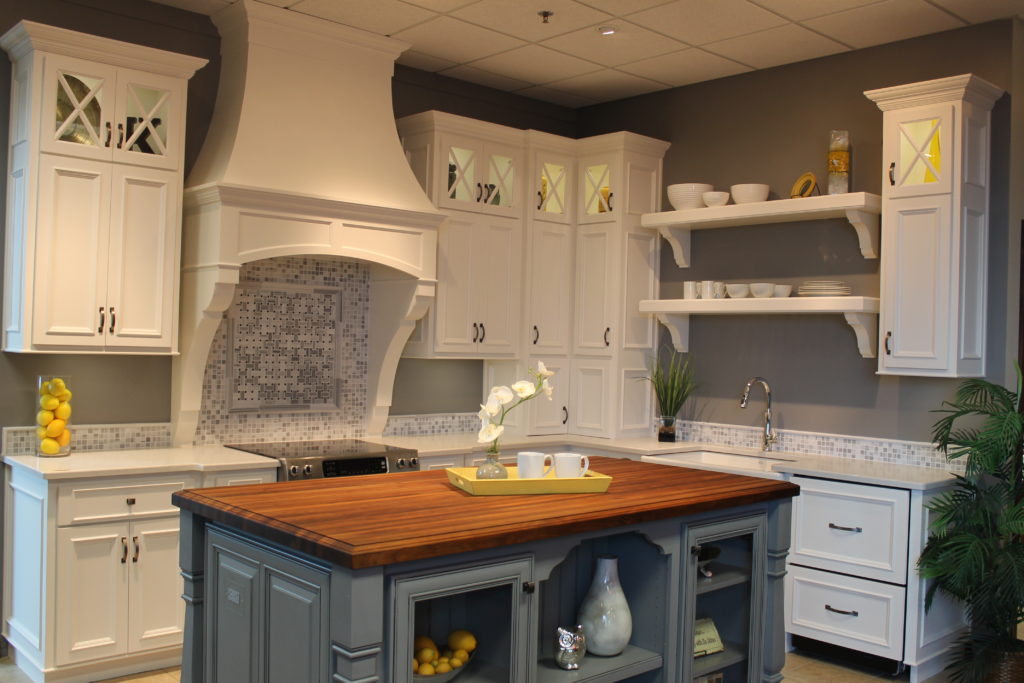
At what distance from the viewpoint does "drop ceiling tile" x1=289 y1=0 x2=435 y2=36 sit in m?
4.52

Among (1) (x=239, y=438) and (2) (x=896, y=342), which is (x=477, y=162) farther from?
(2) (x=896, y=342)

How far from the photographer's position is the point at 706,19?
4633mm

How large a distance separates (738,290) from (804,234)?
476 mm

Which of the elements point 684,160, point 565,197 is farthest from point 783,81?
point 565,197

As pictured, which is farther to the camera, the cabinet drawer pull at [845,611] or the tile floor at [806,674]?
the cabinet drawer pull at [845,611]

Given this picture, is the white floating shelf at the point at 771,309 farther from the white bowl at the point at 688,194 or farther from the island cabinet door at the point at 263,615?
the island cabinet door at the point at 263,615

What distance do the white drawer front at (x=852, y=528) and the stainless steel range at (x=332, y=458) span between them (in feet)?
6.23

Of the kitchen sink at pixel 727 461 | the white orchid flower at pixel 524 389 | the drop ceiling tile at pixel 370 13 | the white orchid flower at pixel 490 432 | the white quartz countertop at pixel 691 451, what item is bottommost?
the kitchen sink at pixel 727 461

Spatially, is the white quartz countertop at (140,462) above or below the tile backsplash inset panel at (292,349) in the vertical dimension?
below

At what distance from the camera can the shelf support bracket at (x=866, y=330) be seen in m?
4.74

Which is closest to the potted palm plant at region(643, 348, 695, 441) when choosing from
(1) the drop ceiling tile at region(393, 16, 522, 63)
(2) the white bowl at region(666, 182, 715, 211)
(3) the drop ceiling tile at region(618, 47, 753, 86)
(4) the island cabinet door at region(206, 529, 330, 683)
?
(2) the white bowl at region(666, 182, 715, 211)

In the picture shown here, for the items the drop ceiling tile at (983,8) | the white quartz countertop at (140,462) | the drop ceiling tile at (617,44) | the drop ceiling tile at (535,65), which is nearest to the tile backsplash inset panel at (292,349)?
the white quartz countertop at (140,462)

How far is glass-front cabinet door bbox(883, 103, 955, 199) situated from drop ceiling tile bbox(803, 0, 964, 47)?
455 mm

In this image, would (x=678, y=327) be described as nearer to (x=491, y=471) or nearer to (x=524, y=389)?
(x=524, y=389)
